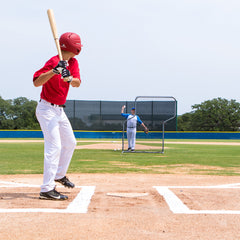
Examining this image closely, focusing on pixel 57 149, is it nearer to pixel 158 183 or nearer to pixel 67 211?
pixel 67 211

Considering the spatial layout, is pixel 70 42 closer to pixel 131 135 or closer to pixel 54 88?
pixel 54 88

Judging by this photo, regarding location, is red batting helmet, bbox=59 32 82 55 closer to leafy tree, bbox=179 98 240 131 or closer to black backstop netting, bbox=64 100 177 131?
black backstop netting, bbox=64 100 177 131

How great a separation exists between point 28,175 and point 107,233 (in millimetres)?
4476

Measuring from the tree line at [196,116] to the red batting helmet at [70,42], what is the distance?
54.5 meters

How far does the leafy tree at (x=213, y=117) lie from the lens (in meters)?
72.1

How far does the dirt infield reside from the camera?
2.89 metres

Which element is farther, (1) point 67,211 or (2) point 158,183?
(2) point 158,183

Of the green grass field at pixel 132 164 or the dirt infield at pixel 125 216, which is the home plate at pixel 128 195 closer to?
the dirt infield at pixel 125 216

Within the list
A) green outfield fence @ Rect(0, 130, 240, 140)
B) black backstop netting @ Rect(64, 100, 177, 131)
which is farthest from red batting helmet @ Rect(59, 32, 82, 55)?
black backstop netting @ Rect(64, 100, 177, 131)

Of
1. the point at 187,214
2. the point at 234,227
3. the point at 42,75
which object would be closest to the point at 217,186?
the point at 187,214

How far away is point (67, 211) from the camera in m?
3.68

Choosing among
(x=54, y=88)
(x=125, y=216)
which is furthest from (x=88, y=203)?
(x=54, y=88)

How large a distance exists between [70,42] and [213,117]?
71.9 m

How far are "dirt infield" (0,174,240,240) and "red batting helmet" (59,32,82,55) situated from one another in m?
1.87
